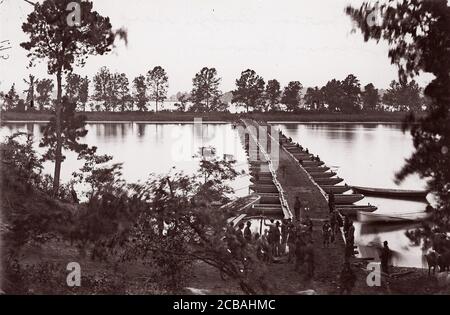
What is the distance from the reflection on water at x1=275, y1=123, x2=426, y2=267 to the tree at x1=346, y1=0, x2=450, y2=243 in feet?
1.94

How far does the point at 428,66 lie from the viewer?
11.3 meters

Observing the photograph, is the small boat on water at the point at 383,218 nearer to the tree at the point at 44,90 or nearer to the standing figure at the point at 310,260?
the standing figure at the point at 310,260

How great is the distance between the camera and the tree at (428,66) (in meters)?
11.0

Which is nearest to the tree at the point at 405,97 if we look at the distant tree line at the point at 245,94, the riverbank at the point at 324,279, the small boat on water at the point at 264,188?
the distant tree line at the point at 245,94

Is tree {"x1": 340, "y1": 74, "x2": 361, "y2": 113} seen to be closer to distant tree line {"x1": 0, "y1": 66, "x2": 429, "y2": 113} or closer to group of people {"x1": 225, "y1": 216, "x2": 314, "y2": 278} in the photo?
distant tree line {"x1": 0, "y1": 66, "x2": 429, "y2": 113}

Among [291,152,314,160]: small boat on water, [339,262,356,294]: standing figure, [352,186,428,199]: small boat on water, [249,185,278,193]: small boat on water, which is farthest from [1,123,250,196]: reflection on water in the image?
[339,262,356,294]: standing figure

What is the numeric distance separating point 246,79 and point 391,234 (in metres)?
91.2

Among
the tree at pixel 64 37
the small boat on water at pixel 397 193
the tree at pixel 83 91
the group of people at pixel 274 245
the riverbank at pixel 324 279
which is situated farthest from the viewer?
the tree at pixel 83 91

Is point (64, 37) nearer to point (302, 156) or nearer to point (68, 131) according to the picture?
point (68, 131)

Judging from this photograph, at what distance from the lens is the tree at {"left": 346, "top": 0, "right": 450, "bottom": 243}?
11031 mm

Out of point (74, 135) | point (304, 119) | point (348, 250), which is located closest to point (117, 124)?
point (304, 119)

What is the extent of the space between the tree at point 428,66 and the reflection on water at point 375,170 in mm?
591

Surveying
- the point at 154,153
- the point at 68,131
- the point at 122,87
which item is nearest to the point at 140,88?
the point at 122,87

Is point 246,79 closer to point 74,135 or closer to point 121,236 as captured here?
point 74,135
